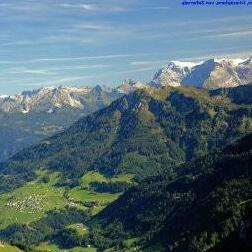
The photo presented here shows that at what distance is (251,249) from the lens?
192 m
